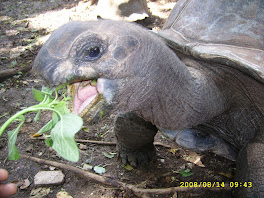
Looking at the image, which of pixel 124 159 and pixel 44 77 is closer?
pixel 44 77

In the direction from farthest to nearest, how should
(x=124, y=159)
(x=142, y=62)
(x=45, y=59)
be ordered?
(x=124, y=159), (x=142, y=62), (x=45, y=59)

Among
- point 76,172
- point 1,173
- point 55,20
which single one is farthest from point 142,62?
point 55,20

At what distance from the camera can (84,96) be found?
1.49m

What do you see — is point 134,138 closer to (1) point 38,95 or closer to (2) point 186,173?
(2) point 186,173

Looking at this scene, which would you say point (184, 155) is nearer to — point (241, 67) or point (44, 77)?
point (241, 67)

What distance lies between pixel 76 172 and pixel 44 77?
1286 mm

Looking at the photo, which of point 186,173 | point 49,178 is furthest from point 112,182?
point 186,173

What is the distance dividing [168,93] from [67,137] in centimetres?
78

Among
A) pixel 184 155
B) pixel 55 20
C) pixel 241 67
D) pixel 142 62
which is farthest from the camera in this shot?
pixel 55 20

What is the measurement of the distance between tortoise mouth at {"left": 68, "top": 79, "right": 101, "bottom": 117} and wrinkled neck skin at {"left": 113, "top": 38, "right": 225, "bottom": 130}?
0.46 feet

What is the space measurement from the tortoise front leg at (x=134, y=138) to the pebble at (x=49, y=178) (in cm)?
61

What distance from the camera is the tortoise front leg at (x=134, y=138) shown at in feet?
7.36

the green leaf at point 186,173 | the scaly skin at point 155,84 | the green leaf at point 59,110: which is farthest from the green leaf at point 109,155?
the green leaf at point 59,110

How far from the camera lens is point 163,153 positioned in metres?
2.88
